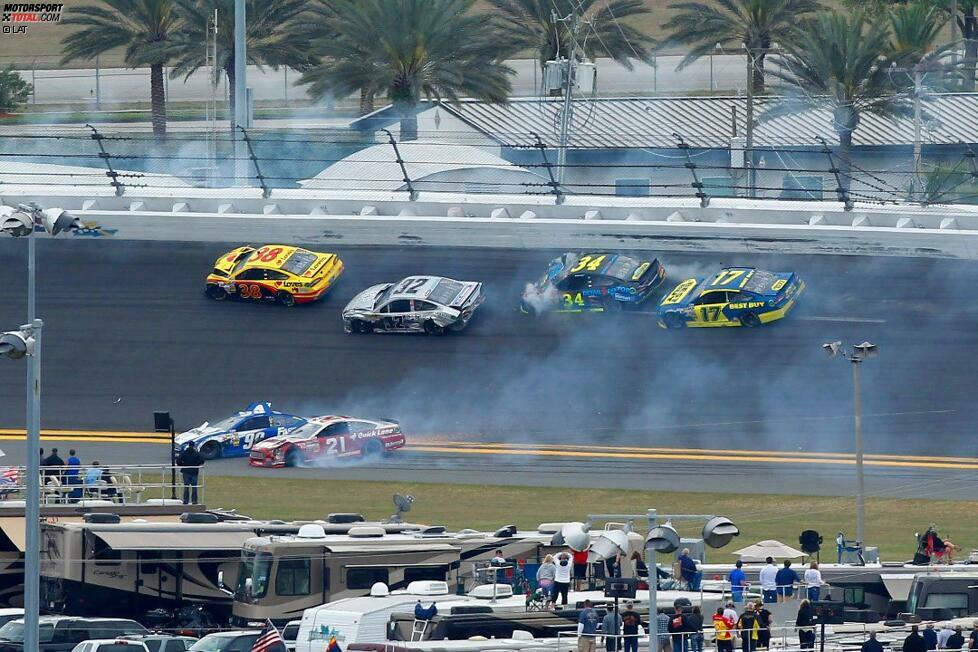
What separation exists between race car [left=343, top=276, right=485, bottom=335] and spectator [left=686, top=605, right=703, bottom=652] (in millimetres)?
19973

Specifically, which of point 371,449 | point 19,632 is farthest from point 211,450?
point 19,632

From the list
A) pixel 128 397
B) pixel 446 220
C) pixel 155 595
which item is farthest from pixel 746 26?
pixel 155 595

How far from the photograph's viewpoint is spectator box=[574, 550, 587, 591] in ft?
90.2

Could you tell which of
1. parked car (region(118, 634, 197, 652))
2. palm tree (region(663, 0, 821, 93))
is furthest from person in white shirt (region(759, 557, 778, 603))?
palm tree (region(663, 0, 821, 93))

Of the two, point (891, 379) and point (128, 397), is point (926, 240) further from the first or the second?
point (128, 397)

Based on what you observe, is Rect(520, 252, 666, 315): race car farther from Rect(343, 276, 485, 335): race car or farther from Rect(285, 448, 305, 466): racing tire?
Rect(285, 448, 305, 466): racing tire

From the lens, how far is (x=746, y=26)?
5959 cm

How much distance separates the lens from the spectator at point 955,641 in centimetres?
2339

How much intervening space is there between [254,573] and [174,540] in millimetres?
1448

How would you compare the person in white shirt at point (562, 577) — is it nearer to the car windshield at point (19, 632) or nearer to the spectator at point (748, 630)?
the spectator at point (748, 630)

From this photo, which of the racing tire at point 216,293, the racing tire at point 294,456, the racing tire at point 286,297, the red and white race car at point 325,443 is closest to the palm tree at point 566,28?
the racing tire at point 286,297

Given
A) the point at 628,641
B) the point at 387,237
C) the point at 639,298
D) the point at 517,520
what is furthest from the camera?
the point at 387,237

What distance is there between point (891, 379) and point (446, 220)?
12.9 metres

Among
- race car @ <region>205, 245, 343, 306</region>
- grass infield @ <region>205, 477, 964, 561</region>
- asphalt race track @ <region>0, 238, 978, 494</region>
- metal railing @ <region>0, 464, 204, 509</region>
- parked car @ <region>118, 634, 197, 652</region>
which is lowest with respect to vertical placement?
parked car @ <region>118, 634, 197, 652</region>
